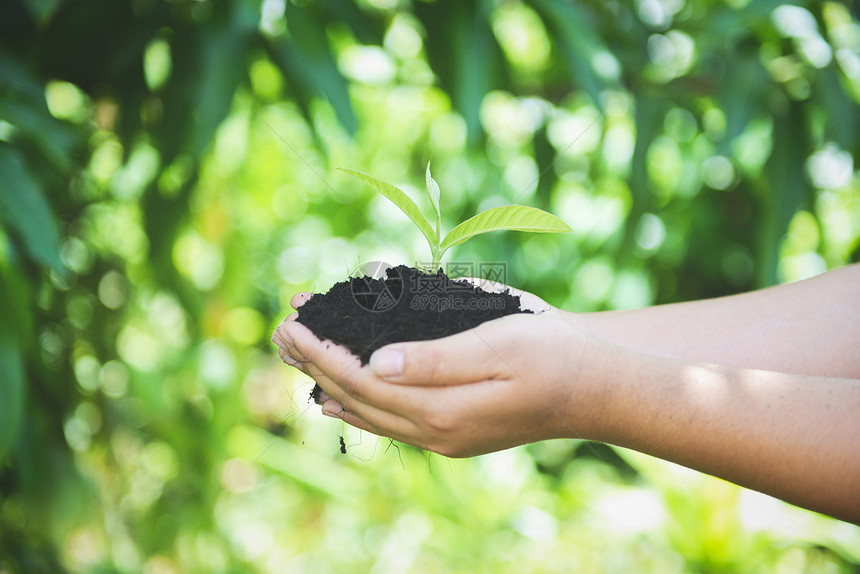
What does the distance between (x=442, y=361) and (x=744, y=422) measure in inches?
10.4

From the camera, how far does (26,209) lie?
623 mm

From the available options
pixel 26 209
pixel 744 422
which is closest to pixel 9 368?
pixel 26 209

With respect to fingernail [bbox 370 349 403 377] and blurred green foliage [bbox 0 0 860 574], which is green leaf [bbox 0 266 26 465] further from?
fingernail [bbox 370 349 403 377]

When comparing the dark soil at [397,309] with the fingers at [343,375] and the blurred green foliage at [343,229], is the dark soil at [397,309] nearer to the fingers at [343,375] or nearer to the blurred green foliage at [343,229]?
the fingers at [343,375]

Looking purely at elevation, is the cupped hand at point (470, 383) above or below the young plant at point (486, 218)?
below

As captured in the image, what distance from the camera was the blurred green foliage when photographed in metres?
0.81

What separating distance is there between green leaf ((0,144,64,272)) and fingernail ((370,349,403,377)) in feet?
1.45

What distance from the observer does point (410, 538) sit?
5.08 feet

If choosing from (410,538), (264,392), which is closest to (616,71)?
(410,538)

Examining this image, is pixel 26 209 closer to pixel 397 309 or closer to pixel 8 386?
pixel 8 386

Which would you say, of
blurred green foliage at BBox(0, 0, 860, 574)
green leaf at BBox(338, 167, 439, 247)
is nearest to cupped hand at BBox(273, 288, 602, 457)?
green leaf at BBox(338, 167, 439, 247)

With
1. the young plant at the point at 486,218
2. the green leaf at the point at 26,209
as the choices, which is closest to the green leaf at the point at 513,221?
the young plant at the point at 486,218

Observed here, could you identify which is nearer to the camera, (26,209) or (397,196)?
A: (397,196)

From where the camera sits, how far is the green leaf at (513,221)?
0.49m
